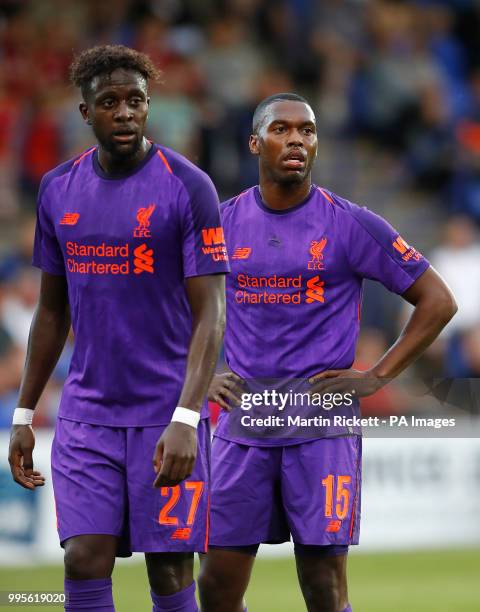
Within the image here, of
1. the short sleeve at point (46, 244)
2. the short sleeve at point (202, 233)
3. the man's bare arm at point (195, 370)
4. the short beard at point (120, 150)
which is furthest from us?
the short sleeve at point (46, 244)

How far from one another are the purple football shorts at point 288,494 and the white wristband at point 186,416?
3.90 feet

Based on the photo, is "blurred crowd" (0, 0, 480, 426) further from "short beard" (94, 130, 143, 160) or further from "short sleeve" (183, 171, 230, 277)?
"short sleeve" (183, 171, 230, 277)

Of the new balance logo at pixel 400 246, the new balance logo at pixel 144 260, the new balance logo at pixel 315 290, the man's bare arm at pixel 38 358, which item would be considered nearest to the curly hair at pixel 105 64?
the new balance logo at pixel 144 260

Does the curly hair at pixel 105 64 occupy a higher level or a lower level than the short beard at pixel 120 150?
higher

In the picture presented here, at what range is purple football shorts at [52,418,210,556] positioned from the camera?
491 centimetres

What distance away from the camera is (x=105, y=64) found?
4.92 metres

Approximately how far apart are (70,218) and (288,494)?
5.03 feet

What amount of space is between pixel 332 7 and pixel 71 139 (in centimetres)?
388

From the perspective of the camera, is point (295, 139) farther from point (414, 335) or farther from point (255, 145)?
point (414, 335)

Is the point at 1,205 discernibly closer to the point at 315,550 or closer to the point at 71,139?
the point at 71,139

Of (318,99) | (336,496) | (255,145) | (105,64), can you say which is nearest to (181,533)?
(336,496)

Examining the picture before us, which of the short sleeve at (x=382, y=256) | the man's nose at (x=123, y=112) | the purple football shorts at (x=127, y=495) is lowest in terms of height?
the purple football shorts at (x=127, y=495)

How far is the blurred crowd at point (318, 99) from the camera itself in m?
12.3

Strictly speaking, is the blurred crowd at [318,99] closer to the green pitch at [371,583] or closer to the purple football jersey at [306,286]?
the green pitch at [371,583]
